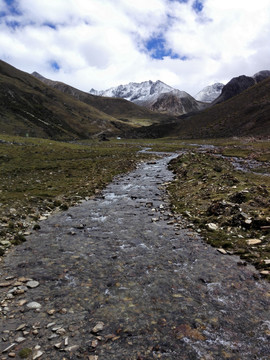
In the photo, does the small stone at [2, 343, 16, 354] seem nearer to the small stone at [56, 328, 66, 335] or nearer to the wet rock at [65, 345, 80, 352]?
the small stone at [56, 328, 66, 335]

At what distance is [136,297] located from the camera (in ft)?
32.4

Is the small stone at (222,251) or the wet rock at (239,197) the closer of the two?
the small stone at (222,251)

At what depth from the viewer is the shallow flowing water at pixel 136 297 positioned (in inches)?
297

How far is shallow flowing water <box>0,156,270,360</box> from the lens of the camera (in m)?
7.54

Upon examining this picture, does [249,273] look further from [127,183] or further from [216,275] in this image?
[127,183]

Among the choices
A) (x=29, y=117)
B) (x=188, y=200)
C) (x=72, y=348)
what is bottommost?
(x=72, y=348)

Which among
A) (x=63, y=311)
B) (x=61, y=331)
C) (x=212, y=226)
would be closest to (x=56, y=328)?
(x=61, y=331)

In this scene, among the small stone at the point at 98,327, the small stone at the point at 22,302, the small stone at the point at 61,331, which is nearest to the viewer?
the small stone at the point at 61,331

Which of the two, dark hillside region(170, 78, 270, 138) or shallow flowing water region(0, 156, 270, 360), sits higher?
dark hillside region(170, 78, 270, 138)

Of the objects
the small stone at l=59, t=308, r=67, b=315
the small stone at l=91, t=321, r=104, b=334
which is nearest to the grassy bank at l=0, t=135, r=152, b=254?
the small stone at l=59, t=308, r=67, b=315

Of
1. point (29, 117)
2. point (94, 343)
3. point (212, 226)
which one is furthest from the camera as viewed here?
point (29, 117)

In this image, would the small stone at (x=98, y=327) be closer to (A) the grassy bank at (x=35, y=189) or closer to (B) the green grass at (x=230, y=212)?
(A) the grassy bank at (x=35, y=189)

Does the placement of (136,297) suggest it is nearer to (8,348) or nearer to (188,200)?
(8,348)

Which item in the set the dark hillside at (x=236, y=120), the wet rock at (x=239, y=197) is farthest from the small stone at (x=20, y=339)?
the dark hillside at (x=236, y=120)
